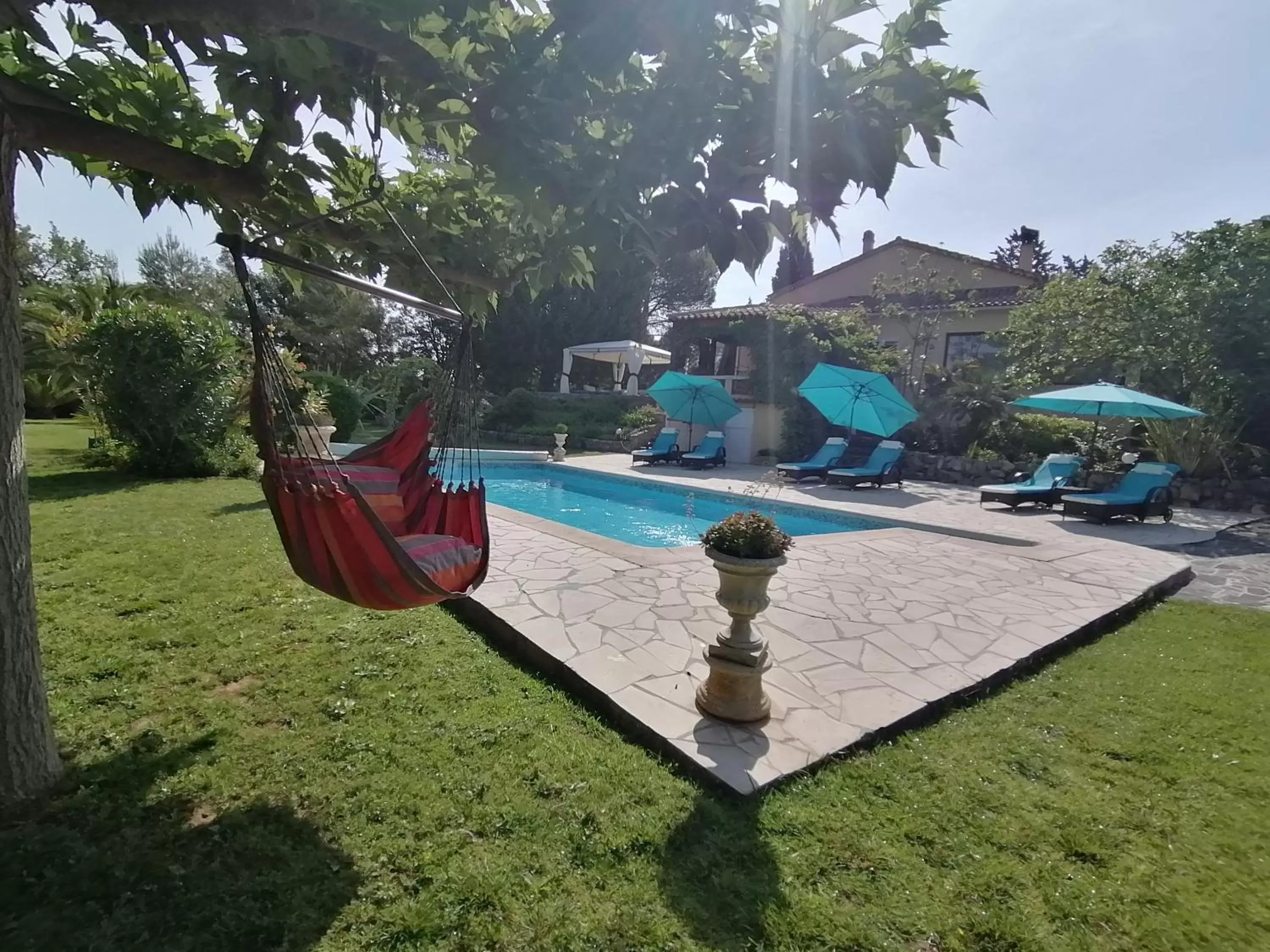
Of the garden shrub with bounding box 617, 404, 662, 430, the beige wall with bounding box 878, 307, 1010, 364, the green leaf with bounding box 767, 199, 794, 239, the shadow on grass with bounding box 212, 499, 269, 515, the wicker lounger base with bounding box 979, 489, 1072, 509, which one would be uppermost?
the beige wall with bounding box 878, 307, 1010, 364

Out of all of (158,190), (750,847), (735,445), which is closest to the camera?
(750,847)

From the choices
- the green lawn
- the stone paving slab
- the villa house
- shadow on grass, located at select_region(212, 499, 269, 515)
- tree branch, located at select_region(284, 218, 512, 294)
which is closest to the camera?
the green lawn

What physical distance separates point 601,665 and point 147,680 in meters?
2.25

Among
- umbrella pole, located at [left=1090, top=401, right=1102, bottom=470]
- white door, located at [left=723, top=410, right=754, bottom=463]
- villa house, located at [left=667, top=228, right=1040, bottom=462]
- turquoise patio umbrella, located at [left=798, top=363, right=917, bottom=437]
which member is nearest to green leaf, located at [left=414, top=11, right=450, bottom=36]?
umbrella pole, located at [left=1090, top=401, right=1102, bottom=470]

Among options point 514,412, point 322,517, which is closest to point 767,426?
point 514,412

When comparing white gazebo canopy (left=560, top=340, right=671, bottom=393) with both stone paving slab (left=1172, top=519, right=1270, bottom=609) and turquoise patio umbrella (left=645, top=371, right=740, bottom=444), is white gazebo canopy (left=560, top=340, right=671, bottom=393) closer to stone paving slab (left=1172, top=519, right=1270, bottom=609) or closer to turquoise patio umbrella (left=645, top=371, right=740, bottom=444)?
turquoise patio umbrella (left=645, top=371, right=740, bottom=444)

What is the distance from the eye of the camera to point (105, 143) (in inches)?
78.9

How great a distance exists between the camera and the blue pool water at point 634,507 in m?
8.81

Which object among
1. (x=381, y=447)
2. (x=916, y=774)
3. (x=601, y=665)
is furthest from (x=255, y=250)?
(x=916, y=774)

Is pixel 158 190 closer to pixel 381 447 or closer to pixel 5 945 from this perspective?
pixel 381 447

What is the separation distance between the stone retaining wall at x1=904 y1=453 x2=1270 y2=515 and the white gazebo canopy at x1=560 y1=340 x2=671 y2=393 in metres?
10.3

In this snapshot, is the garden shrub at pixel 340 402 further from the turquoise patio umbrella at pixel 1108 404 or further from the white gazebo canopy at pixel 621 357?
the turquoise patio umbrella at pixel 1108 404

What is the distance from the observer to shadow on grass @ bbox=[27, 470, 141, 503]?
22.4ft

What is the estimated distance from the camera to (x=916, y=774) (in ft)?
8.50
